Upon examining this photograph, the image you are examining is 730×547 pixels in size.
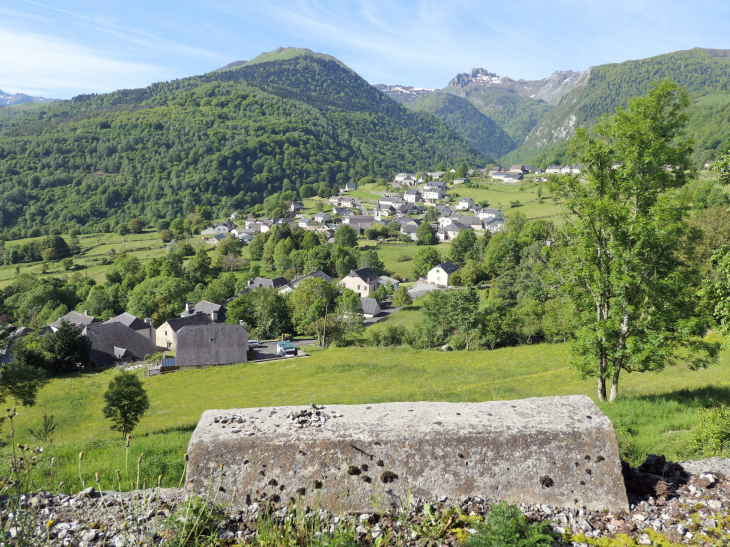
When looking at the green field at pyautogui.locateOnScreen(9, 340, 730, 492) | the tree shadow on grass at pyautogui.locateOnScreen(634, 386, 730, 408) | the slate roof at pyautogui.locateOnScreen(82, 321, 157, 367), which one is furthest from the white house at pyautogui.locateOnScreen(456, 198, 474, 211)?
the tree shadow on grass at pyautogui.locateOnScreen(634, 386, 730, 408)

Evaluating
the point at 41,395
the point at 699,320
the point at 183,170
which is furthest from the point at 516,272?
the point at 183,170

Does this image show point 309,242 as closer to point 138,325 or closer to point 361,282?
point 361,282

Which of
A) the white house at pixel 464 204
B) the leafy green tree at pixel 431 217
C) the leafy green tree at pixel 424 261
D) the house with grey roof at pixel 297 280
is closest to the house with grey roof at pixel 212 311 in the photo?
the house with grey roof at pixel 297 280

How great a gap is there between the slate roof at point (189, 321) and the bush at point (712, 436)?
5299 cm

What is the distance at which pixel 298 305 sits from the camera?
56.6m

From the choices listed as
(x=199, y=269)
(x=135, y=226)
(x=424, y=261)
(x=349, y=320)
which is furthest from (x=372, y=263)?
(x=135, y=226)

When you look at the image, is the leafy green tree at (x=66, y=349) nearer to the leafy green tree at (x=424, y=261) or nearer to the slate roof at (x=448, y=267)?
the slate roof at (x=448, y=267)

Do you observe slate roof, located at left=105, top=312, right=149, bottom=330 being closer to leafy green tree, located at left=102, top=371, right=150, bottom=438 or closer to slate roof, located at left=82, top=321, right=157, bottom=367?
slate roof, located at left=82, top=321, right=157, bottom=367

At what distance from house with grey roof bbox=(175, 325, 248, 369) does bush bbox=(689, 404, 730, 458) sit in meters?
38.7

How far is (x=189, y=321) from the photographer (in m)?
56.1

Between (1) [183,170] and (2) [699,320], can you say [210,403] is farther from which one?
(1) [183,170]

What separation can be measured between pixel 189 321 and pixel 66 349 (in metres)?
15.7

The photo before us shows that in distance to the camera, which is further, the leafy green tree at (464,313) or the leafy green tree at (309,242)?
the leafy green tree at (309,242)

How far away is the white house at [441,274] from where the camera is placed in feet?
250
